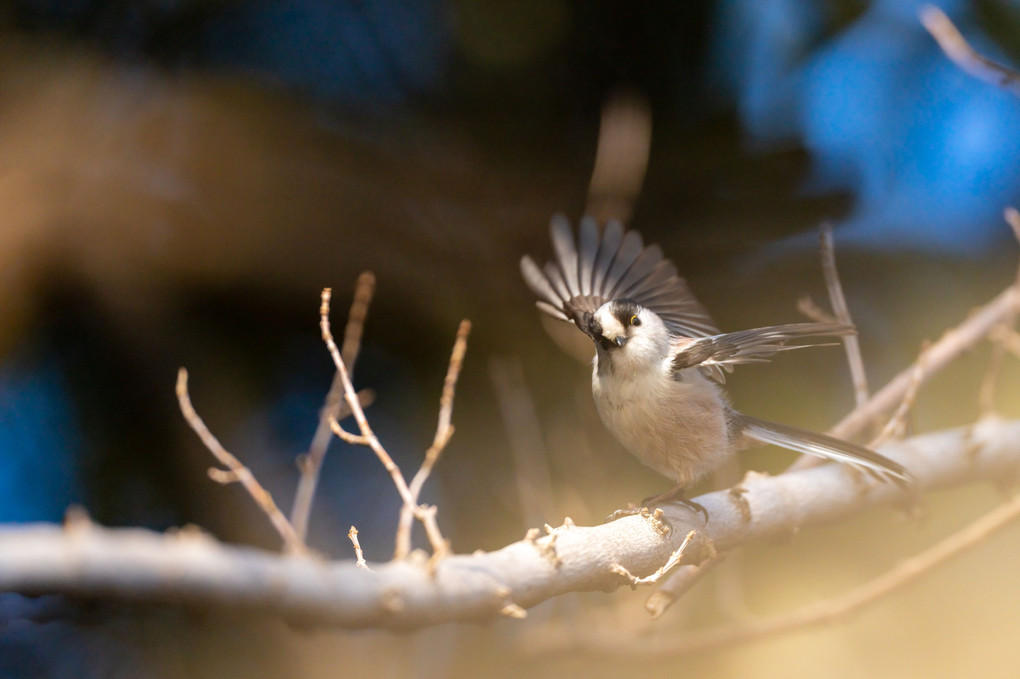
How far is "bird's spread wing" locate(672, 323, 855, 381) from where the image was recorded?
1.77 feet

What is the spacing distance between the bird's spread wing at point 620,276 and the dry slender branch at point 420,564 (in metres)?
0.19

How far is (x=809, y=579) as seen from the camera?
82 centimetres

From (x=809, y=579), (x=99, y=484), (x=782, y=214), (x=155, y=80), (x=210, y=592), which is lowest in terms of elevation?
(x=210, y=592)

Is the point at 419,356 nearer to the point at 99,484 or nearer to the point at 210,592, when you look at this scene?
the point at 99,484

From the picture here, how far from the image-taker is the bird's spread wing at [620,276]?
0.73 meters

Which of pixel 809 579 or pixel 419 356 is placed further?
pixel 419 356

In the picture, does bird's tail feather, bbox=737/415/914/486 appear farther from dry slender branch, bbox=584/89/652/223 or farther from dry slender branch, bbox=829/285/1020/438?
dry slender branch, bbox=584/89/652/223

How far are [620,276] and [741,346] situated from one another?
192mm

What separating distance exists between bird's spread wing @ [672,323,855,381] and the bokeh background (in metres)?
0.25

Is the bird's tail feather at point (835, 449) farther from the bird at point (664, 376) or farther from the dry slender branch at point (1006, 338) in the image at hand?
the dry slender branch at point (1006, 338)

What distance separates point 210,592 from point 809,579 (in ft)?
2.38

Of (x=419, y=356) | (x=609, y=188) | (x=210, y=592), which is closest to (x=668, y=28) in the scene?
(x=609, y=188)

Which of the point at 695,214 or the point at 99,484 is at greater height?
the point at 695,214

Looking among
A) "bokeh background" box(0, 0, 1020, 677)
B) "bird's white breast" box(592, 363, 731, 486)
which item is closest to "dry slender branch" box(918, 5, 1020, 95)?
"bokeh background" box(0, 0, 1020, 677)
